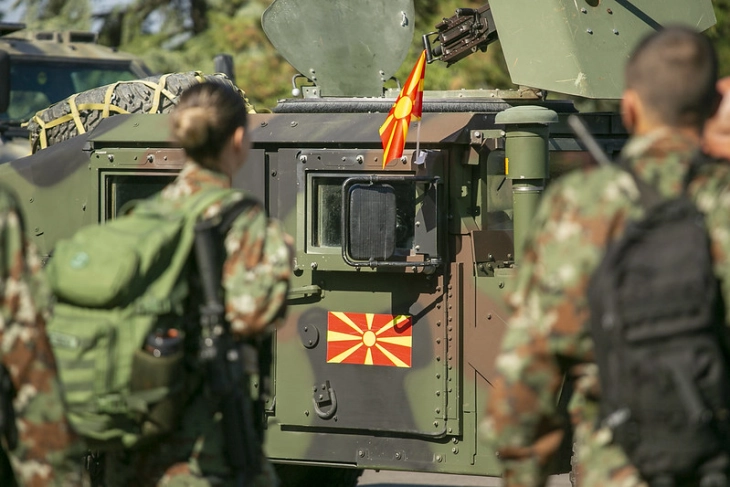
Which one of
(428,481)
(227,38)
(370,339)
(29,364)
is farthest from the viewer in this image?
(227,38)

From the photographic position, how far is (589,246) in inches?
103

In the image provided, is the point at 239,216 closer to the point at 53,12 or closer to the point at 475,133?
the point at 475,133

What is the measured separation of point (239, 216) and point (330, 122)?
2953 millimetres

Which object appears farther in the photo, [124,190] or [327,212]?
[124,190]

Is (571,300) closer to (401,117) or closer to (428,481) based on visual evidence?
(401,117)

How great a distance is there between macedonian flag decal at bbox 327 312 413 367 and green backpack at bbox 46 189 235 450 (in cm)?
275

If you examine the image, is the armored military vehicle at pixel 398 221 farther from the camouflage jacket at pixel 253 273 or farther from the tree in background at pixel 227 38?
the tree in background at pixel 227 38

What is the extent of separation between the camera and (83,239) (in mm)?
3158

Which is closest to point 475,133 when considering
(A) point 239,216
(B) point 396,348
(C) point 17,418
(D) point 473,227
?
(D) point 473,227

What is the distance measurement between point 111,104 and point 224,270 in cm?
407

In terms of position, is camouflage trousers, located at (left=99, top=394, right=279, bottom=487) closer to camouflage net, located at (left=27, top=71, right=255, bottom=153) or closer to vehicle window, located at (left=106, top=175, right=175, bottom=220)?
vehicle window, located at (left=106, top=175, right=175, bottom=220)

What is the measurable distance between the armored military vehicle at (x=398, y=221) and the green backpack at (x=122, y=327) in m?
2.61

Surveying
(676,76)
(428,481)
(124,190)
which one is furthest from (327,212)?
(676,76)

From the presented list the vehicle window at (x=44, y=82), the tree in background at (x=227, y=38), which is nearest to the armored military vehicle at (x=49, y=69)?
the vehicle window at (x=44, y=82)
